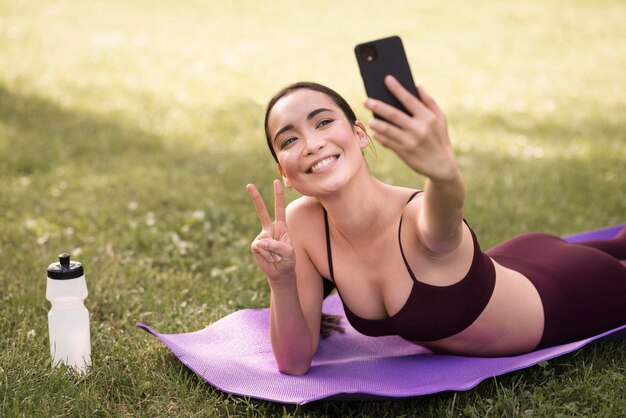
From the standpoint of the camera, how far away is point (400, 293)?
278 cm

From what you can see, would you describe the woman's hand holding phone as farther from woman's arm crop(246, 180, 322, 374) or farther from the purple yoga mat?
the purple yoga mat

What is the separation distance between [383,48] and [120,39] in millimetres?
9335

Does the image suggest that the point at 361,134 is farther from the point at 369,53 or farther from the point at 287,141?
the point at 369,53

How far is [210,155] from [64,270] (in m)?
3.62

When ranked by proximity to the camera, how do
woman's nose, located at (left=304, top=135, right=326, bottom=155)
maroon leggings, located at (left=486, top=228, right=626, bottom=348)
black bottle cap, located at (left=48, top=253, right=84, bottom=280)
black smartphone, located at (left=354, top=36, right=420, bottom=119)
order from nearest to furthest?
black smartphone, located at (left=354, top=36, right=420, bottom=119)
woman's nose, located at (left=304, top=135, right=326, bottom=155)
black bottle cap, located at (left=48, top=253, right=84, bottom=280)
maroon leggings, located at (left=486, top=228, right=626, bottom=348)

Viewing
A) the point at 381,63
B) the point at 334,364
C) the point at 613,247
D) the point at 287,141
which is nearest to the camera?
the point at 381,63

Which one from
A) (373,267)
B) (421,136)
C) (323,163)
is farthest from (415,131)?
(373,267)

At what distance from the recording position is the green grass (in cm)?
292

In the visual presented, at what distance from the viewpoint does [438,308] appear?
110 inches

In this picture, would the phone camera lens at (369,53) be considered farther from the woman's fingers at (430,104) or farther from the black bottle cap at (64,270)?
the black bottle cap at (64,270)

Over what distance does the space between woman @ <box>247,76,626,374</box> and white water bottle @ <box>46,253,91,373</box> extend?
0.72 metres

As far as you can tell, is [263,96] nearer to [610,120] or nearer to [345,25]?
[610,120]

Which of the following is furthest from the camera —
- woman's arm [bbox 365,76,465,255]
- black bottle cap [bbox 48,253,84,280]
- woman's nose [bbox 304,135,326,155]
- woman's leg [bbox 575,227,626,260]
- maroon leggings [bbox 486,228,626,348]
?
woman's leg [bbox 575,227,626,260]

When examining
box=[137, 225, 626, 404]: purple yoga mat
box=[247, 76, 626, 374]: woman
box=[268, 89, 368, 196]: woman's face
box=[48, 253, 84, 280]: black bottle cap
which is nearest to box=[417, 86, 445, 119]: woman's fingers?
box=[247, 76, 626, 374]: woman
